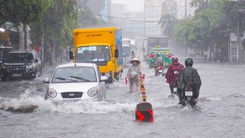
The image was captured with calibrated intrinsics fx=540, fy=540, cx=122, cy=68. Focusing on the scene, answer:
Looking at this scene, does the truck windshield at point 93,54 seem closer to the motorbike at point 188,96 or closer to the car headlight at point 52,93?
the motorbike at point 188,96

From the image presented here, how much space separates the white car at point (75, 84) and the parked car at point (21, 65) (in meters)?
15.0

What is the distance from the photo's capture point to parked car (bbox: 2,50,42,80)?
30734mm

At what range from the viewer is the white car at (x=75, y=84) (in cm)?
1469

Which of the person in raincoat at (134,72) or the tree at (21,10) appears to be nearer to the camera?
the person in raincoat at (134,72)

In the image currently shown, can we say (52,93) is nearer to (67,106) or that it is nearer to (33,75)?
(67,106)

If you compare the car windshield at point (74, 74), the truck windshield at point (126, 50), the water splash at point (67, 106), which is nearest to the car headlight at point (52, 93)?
the water splash at point (67, 106)

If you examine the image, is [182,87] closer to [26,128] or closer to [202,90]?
[26,128]

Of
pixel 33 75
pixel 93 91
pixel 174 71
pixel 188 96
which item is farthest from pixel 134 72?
pixel 33 75

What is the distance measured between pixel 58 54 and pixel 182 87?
210ft

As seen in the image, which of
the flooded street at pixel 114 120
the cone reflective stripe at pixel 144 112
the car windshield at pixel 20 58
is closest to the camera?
the flooded street at pixel 114 120

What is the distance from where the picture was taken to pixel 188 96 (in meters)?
15.5

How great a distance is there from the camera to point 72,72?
16.1 metres

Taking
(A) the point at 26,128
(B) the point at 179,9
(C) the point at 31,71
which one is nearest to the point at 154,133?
(A) the point at 26,128

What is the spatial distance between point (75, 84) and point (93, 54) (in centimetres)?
1101
